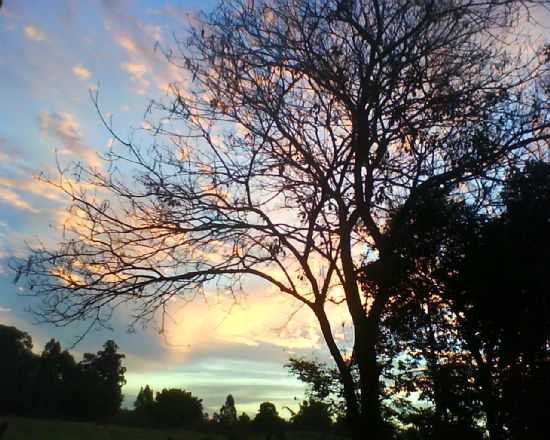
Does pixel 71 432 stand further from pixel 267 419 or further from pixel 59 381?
pixel 267 419

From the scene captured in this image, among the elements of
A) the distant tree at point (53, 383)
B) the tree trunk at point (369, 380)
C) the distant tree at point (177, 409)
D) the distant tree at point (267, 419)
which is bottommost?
the tree trunk at point (369, 380)

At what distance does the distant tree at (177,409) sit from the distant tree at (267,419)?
10538mm

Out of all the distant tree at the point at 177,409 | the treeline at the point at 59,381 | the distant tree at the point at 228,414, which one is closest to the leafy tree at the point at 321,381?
the distant tree at the point at 228,414

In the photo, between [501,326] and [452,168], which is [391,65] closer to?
[452,168]

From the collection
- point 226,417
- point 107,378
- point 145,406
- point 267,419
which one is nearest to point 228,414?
point 226,417

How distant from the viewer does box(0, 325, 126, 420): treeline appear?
38219mm

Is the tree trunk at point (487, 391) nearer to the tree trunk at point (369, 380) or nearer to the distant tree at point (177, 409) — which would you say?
the tree trunk at point (369, 380)

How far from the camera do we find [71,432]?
98.8 feet

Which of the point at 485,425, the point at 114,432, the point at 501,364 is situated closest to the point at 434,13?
the point at 501,364

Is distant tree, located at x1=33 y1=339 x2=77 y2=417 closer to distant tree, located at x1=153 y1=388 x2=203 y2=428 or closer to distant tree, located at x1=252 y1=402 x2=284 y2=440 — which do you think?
distant tree, located at x1=153 y1=388 x2=203 y2=428

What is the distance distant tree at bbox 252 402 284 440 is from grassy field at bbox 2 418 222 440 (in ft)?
21.0

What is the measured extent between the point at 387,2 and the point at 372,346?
5599 mm

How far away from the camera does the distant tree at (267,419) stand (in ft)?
59.9

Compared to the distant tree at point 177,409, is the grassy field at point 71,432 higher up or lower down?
lower down
